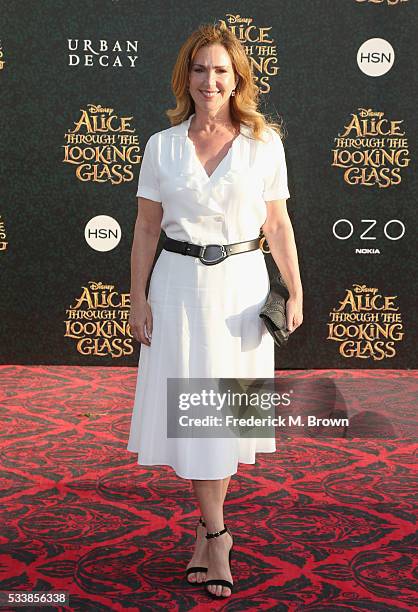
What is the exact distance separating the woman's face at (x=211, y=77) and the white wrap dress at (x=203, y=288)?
0.12 meters

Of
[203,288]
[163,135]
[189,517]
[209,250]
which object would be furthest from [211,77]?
[189,517]

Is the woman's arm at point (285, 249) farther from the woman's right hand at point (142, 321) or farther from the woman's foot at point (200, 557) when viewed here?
the woman's foot at point (200, 557)

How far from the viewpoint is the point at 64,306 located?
5.60m

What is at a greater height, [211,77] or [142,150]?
[142,150]

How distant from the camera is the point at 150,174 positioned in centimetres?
248

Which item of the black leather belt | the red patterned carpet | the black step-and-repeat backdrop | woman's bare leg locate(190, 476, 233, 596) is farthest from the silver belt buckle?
the black step-and-repeat backdrop

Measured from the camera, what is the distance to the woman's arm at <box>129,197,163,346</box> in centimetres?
253

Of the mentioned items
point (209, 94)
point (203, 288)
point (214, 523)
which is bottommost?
point (214, 523)

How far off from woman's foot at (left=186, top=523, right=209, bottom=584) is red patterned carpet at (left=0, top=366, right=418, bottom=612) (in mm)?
40

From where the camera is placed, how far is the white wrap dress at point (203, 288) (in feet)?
7.90

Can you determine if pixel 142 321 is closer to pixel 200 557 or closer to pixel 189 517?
pixel 200 557

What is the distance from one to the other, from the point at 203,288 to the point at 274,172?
1.47 ft

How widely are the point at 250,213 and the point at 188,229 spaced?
8.2 inches

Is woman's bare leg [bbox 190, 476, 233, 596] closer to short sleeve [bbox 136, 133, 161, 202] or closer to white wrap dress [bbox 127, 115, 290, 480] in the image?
white wrap dress [bbox 127, 115, 290, 480]
